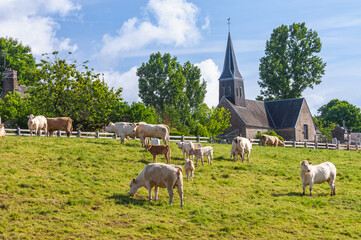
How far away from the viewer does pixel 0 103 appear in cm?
5031

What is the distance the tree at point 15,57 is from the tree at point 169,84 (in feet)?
67.2

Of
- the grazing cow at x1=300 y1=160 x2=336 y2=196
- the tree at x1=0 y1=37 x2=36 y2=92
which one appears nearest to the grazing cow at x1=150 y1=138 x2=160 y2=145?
the grazing cow at x1=300 y1=160 x2=336 y2=196

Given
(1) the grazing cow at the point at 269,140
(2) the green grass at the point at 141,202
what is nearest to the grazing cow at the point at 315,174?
(2) the green grass at the point at 141,202

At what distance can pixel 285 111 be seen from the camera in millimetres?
71125

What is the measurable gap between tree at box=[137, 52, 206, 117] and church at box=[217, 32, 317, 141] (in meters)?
10.2

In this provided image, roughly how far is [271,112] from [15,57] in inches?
1806

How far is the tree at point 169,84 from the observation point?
80.8 meters

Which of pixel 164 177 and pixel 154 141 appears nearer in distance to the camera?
pixel 164 177

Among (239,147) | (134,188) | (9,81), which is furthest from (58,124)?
(9,81)

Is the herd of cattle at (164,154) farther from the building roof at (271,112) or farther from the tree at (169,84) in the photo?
the tree at (169,84)

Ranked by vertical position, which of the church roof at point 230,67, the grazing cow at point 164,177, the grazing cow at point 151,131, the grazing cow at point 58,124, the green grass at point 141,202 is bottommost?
the green grass at point 141,202

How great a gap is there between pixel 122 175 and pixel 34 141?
8.14 meters

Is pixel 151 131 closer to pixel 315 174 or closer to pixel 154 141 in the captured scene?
pixel 154 141

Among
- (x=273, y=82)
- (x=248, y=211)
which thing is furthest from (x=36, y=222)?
(x=273, y=82)
